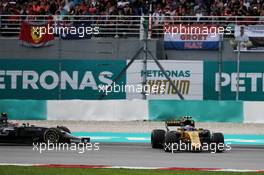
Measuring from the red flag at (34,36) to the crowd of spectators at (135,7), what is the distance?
64.6 inches

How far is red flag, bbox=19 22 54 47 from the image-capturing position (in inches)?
988

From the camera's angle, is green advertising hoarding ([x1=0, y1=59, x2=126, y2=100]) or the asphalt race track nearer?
the asphalt race track

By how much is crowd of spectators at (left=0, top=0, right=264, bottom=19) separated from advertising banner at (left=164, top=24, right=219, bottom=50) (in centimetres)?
134

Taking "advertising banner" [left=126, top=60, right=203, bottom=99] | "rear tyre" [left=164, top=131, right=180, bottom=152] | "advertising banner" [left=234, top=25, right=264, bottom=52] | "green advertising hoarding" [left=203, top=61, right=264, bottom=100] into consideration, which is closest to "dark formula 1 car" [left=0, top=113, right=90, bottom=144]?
"rear tyre" [left=164, top=131, right=180, bottom=152]

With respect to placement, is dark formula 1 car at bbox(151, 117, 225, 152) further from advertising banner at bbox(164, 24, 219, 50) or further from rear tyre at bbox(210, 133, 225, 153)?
advertising banner at bbox(164, 24, 219, 50)

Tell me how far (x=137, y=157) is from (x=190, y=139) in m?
1.46

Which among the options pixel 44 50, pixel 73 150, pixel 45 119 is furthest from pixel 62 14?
pixel 73 150

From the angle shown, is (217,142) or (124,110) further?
(124,110)

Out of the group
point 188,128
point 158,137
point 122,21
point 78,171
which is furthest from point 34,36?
point 78,171

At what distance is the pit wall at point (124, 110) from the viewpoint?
72.0ft

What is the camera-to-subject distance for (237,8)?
25922 millimetres

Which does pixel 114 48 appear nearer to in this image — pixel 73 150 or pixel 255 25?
pixel 255 25

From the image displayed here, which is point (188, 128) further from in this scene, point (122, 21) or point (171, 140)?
point (122, 21)

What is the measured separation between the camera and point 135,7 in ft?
87.7
